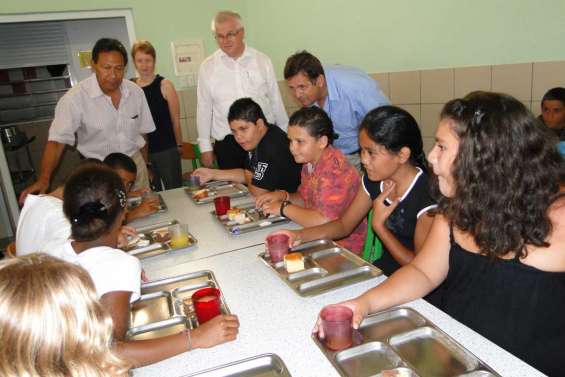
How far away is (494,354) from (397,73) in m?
2.93

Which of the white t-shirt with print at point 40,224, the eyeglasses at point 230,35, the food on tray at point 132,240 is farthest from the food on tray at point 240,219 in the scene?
the eyeglasses at point 230,35

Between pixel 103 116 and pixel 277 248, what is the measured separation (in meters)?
2.10

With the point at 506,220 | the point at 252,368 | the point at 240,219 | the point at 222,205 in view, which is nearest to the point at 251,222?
the point at 240,219

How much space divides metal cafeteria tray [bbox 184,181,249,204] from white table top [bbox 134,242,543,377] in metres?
1.10

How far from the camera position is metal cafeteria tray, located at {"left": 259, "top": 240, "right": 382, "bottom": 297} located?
1.48 meters

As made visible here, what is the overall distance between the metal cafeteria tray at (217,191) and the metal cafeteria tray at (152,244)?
509mm

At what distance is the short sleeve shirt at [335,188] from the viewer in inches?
82.0

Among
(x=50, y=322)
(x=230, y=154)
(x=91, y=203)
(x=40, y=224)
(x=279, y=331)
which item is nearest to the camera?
(x=50, y=322)

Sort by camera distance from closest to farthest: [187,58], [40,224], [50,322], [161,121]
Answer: [50,322]
[40,224]
[161,121]
[187,58]

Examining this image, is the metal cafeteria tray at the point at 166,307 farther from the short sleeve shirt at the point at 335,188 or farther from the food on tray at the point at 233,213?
the short sleeve shirt at the point at 335,188

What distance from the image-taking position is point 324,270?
159 cm

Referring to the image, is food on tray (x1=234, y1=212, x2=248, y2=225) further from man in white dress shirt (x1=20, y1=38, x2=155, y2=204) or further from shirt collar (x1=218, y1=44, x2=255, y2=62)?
shirt collar (x1=218, y1=44, x2=255, y2=62)

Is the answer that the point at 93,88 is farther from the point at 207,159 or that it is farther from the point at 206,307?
the point at 206,307

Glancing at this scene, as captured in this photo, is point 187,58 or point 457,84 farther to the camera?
point 187,58
